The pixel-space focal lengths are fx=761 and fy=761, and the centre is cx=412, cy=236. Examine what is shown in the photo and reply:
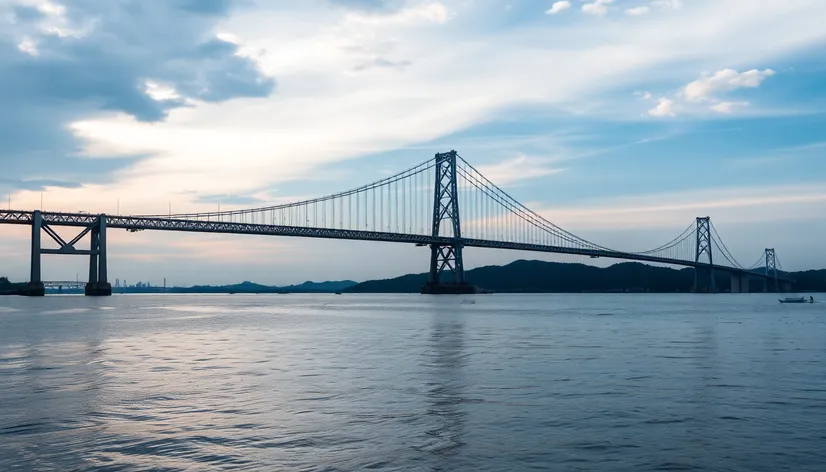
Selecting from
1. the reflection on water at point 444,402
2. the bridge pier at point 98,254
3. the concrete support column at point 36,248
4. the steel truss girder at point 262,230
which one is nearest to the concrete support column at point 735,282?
the steel truss girder at point 262,230

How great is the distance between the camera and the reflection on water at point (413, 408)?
904 cm

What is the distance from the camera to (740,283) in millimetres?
150000

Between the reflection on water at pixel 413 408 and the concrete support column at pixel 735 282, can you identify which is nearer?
the reflection on water at pixel 413 408

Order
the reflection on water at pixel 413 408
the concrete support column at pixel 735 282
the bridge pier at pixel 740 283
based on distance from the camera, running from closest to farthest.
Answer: the reflection on water at pixel 413 408
the bridge pier at pixel 740 283
the concrete support column at pixel 735 282

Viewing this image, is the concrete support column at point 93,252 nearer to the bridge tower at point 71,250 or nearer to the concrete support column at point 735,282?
the bridge tower at point 71,250

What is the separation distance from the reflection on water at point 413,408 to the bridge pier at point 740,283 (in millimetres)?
133942

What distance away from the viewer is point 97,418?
11477mm

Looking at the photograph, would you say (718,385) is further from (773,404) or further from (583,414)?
(583,414)

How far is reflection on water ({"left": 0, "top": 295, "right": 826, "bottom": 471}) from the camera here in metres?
9.04

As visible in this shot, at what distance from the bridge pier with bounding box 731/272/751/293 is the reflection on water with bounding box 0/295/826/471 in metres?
134

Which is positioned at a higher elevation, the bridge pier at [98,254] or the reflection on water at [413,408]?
the bridge pier at [98,254]

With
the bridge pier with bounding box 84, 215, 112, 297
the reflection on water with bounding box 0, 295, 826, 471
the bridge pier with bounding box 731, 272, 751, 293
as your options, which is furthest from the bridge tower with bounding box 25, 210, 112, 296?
the bridge pier with bounding box 731, 272, 751, 293

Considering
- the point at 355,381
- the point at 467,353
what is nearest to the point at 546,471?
the point at 355,381

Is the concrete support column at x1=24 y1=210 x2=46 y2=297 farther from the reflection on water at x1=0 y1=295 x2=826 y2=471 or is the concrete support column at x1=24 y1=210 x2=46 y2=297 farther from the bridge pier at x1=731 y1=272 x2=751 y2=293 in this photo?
the bridge pier at x1=731 y1=272 x2=751 y2=293
